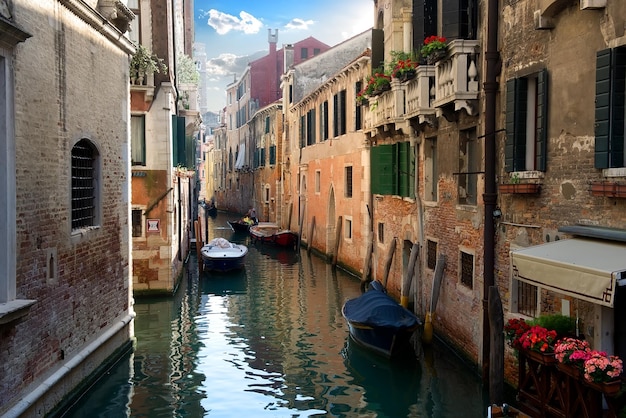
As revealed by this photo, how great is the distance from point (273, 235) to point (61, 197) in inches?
762

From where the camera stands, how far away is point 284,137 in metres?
31.2

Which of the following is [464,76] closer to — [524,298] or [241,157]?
[524,298]

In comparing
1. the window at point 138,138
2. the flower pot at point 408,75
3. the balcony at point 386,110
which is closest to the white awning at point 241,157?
the balcony at point 386,110

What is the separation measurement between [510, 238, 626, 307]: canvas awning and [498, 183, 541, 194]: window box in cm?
100

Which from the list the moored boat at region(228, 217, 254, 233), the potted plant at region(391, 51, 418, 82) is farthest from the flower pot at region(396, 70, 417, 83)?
the moored boat at region(228, 217, 254, 233)

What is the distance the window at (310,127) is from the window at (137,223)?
10555 mm

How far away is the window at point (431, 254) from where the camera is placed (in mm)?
11758

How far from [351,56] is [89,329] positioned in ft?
69.8

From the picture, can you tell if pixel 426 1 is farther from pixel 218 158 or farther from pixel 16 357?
pixel 218 158

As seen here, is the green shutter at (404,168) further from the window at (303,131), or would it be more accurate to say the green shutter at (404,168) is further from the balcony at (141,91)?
the window at (303,131)

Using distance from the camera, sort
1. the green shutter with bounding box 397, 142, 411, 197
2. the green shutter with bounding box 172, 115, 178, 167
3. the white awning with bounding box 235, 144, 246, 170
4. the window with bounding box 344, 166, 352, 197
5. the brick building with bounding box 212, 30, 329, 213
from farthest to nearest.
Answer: the white awning with bounding box 235, 144, 246, 170
the brick building with bounding box 212, 30, 329, 213
the window with bounding box 344, 166, 352, 197
the green shutter with bounding box 172, 115, 178, 167
the green shutter with bounding box 397, 142, 411, 197

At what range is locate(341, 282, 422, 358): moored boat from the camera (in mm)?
10336

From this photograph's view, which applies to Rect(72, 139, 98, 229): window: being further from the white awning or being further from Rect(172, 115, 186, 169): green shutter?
the white awning

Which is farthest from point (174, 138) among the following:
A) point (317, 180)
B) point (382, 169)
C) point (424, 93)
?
point (317, 180)
